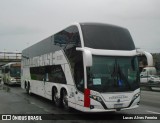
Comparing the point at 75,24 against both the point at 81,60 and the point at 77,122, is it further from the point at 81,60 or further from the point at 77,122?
the point at 77,122

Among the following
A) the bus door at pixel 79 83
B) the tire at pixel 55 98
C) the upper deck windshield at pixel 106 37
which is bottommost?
the tire at pixel 55 98

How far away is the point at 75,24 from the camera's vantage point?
1190 centimetres

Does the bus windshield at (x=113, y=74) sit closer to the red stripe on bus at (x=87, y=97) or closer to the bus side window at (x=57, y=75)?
the red stripe on bus at (x=87, y=97)

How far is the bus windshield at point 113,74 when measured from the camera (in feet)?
34.8

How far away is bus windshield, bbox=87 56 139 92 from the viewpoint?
10.6 m

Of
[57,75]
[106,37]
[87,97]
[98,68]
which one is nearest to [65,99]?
[57,75]

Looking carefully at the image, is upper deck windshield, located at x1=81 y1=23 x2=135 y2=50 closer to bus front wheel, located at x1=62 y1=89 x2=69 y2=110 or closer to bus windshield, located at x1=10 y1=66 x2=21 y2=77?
bus front wheel, located at x1=62 y1=89 x2=69 y2=110

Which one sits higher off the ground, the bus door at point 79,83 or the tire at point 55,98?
the bus door at point 79,83

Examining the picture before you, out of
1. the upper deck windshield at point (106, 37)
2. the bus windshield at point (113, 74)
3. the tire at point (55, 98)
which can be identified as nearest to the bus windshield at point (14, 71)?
the tire at point (55, 98)

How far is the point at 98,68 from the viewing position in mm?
10719

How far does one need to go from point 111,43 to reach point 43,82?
6.49m

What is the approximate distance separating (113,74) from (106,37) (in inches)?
57.4

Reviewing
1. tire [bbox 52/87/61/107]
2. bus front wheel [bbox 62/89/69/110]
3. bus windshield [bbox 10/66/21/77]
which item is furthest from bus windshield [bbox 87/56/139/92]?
bus windshield [bbox 10/66/21/77]

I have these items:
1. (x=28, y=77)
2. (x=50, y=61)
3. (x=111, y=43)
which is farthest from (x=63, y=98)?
(x=28, y=77)
